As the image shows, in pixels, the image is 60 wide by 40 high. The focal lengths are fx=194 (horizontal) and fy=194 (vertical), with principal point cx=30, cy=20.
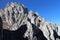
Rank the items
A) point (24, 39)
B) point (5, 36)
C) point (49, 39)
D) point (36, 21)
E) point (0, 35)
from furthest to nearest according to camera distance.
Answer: point (36, 21), point (49, 39), point (24, 39), point (5, 36), point (0, 35)

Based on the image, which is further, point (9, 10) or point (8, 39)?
point (9, 10)

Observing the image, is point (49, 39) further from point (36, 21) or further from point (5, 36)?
point (5, 36)

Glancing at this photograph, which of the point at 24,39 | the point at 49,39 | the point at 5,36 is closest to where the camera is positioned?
the point at 5,36

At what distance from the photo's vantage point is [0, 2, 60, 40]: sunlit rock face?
92.0m

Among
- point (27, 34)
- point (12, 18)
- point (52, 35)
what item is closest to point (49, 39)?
point (52, 35)

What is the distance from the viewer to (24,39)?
92438mm

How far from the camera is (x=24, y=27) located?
98.0 metres

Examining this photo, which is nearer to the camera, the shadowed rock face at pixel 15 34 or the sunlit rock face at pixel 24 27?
the shadowed rock face at pixel 15 34

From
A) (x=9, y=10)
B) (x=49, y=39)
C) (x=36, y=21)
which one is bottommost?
(x=49, y=39)

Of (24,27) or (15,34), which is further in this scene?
(24,27)

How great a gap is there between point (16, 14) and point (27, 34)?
58.2 meters

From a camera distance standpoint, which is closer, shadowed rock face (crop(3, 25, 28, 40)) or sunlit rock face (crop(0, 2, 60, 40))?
shadowed rock face (crop(3, 25, 28, 40))

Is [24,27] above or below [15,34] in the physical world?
above

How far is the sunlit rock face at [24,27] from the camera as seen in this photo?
92000 mm
